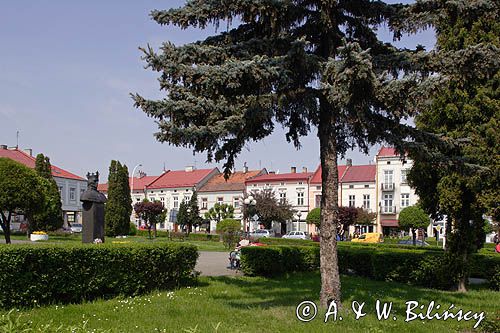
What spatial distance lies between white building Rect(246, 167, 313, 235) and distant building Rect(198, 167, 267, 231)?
1.84 meters

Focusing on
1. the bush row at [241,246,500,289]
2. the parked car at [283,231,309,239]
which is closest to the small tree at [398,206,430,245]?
the parked car at [283,231,309,239]

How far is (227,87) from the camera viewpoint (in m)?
9.06

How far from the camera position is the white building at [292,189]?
69.2 metres

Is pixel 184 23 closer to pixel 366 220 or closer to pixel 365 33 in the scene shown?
pixel 365 33

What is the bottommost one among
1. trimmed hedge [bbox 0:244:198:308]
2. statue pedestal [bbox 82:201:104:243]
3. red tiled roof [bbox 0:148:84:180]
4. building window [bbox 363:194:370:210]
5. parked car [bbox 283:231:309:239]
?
parked car [bbox 283:231:309:239]

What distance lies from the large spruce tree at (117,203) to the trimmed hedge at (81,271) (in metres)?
38.2

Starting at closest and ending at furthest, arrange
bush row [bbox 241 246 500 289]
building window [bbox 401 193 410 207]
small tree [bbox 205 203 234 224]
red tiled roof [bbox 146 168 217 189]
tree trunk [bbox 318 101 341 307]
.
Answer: tree trunk [bbox 318 101 341 307] < bush row [bbox 241 246 500 289] < building window [bbox 401 193 410 207] < small tree [bbox 205 203 234 224] < red tiled roof [bbox 146 168 217 189]

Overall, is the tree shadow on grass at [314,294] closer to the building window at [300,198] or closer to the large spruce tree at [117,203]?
the large spruce tree at [117,203]

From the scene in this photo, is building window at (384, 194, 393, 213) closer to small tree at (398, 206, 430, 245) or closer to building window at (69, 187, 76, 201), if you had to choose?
small tree at (398, 206, 430, 245)

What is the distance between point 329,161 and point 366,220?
1973 inches

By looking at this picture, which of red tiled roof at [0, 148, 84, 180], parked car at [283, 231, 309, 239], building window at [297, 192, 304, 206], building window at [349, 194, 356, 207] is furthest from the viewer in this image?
building window at [297, 192, 304, 206]

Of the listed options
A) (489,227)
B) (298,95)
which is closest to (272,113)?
(298,95)

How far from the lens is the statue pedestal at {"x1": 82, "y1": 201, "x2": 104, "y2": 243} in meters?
15.8

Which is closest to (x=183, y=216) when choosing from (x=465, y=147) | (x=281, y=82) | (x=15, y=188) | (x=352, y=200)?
(x=352, y=200)
